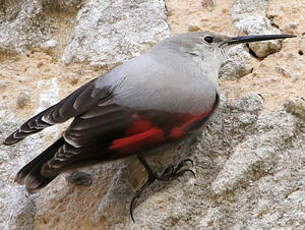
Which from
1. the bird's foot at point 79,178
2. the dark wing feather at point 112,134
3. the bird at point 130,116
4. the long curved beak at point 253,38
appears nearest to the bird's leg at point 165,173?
the bird at point 130,116

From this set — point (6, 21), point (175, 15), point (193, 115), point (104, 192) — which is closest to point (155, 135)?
point (193, 115)

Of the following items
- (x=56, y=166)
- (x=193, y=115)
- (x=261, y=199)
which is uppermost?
(x=56, y=166)

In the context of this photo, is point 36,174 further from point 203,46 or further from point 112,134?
point 203,46

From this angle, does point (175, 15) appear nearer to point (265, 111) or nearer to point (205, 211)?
point (265, 111)

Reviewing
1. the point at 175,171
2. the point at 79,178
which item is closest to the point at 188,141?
the point at 175,171

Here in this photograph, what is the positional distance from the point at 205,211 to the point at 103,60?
1048 mm

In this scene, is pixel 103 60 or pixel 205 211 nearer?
pixel 205 211

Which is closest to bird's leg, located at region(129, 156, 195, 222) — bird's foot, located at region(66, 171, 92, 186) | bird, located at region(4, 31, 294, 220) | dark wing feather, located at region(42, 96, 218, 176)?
bird, located at region(4, 31, 294, 220)

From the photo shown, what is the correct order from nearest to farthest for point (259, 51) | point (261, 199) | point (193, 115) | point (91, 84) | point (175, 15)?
1. point (261, 199)
2. point (193, 115)
3. point (91, 84)
4. point (259, 51)
5. point (175, 15)

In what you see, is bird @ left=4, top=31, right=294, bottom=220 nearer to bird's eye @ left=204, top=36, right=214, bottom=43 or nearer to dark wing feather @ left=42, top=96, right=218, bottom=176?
dark wing feather @ left=42, top=96, right=218, bottom=176

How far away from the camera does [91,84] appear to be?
2855 millimetres

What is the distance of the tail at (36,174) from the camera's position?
8.48 ft

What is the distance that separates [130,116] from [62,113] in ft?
1.10

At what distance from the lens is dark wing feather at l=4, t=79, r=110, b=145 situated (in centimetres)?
271
